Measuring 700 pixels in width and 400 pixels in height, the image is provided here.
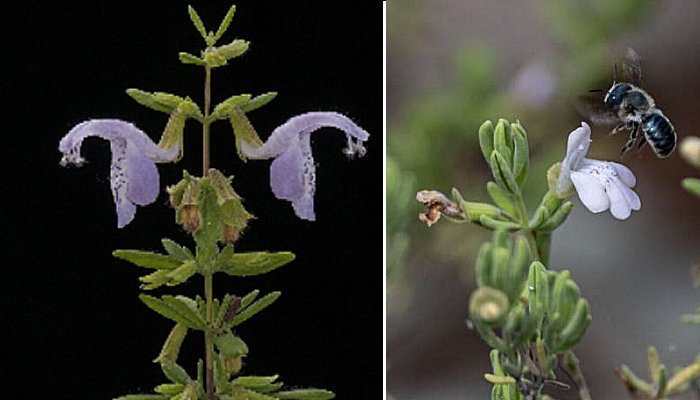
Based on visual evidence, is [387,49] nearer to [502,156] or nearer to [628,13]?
[628,13]

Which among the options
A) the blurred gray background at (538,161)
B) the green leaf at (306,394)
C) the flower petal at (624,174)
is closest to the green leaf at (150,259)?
the green leaf at (306,394)

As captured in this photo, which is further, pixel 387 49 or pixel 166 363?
pixel 387 49

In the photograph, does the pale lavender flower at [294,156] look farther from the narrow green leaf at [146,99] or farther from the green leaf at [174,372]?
the green leaf at [174,372]

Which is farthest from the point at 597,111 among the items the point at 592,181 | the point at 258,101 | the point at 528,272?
the point at 258,101

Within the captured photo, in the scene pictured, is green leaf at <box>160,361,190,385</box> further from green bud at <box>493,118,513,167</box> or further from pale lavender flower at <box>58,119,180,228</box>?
green bud at <box>493,118,513,167</box>

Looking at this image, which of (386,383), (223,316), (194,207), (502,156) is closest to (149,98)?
(194,207)

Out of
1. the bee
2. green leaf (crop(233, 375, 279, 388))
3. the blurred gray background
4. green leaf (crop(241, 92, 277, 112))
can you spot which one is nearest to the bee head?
the bee
